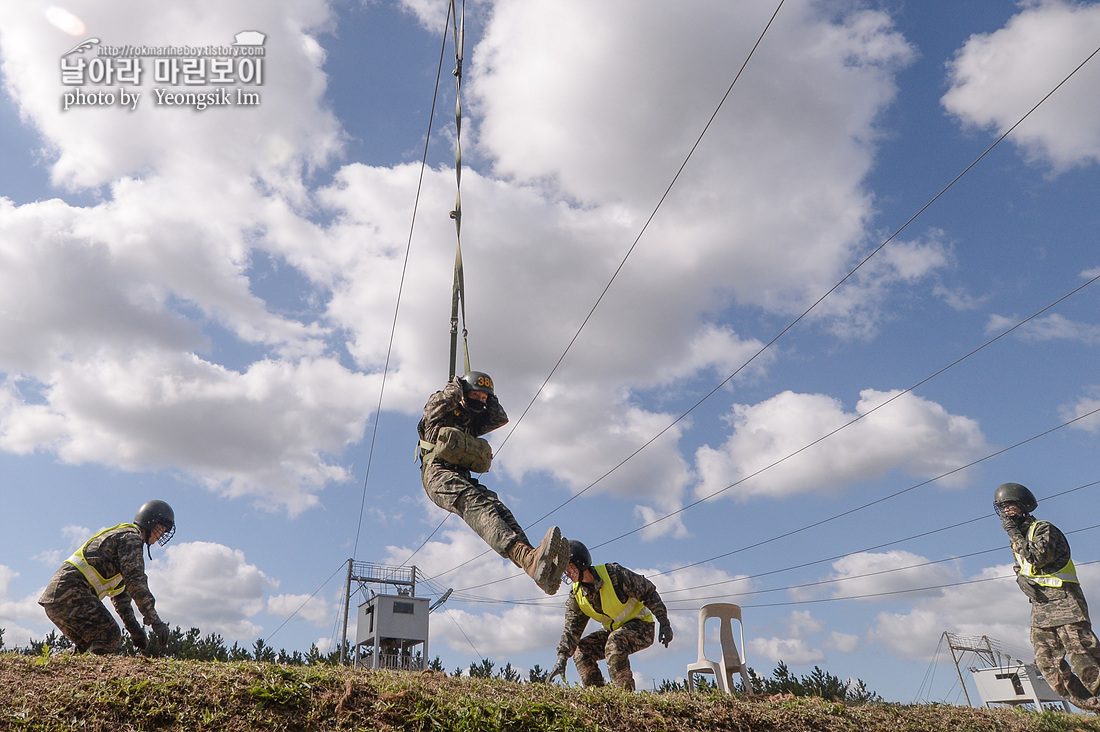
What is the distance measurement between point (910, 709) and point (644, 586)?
3027 millimetres

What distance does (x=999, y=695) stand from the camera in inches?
Answer: 393

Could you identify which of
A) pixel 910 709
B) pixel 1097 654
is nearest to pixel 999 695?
pixel 1097 654

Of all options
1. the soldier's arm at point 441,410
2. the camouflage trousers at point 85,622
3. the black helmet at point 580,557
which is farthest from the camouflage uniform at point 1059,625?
the camouflage trousers at point 85,622

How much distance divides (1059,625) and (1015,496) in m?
1.71

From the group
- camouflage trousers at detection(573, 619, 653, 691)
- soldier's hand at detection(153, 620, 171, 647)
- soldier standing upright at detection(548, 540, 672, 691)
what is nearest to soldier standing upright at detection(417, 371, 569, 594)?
soldier standing upright at detection(548, 540, 672, 691)

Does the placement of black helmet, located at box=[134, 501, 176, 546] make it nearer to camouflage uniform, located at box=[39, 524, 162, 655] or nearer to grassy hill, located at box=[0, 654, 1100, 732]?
camouflage uniform, located at box=[39, 524, 162, 655]

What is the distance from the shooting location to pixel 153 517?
9109 millimetres

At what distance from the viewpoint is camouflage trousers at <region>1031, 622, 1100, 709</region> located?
9016 mm

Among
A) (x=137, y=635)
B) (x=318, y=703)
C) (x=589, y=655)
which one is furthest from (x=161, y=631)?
(x=589, y=655)

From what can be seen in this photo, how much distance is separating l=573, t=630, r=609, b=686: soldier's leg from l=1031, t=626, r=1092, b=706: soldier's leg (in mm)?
5696

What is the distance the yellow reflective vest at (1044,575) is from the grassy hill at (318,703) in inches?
186

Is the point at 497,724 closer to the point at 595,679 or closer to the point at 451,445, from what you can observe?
the point at 451,445

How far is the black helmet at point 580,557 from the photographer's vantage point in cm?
906

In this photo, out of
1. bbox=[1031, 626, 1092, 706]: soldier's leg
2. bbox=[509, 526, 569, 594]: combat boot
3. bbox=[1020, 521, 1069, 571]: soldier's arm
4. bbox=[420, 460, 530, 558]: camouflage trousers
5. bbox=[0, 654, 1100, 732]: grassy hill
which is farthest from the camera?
bbox=[1020, 521, 1069, 571]: soldier's arm
